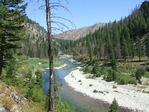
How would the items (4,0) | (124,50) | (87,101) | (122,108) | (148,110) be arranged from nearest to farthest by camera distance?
(4,0)
(148,110)
(122,108)
(87,101)
(124,50)

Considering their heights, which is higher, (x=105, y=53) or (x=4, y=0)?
(x=4, y=0)

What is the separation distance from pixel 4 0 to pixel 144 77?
130ft

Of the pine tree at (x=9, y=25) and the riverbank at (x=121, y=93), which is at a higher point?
the pine tree at (x=9, y=25)

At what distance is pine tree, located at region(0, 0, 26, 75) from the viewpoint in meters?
16.2

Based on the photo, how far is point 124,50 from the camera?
69.1 meters

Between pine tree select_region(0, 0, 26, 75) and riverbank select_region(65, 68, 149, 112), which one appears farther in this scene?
riverbank select_region(65, 68, 149, 112)

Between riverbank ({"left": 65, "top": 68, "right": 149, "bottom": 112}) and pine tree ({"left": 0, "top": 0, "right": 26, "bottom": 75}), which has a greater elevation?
pine tree ({"left": 0, "top": 0, "right": 26, "bottom": 75})

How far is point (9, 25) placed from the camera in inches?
654

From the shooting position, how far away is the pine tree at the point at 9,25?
16.2m

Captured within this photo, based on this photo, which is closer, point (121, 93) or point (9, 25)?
point (9, 25)

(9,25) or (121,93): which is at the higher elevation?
(9,25)

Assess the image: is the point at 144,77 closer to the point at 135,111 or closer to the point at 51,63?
the point at 135,111

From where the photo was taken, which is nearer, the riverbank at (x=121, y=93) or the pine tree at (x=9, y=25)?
the pine tree at (x=9, y=25)

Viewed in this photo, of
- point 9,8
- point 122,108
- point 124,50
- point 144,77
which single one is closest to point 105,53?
point 124,50
